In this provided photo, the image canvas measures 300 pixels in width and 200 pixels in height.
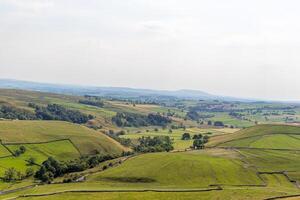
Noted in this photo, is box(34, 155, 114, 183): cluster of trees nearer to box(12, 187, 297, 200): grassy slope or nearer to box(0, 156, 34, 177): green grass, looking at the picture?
box(0, 156, 34, 177): green grass

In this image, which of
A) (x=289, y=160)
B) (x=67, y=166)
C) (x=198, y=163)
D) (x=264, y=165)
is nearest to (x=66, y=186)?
(x=67, y=166)

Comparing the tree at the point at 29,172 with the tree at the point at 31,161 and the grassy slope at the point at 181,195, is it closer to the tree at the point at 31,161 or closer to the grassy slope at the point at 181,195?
the tree at the point at 31,161

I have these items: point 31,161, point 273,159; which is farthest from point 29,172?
point 273,159

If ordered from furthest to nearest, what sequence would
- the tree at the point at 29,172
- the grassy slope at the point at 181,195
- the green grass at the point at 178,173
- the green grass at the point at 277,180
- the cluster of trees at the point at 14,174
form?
the tree at the point at 29,172 → the cluster of trees at the point at 14,174 → the green grass at the point at 277,180 → the green grass at the point at 178,173 → the grassy slope at the point at 181,195

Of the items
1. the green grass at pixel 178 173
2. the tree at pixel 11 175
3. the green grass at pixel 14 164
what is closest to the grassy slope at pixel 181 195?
the green grass at pixel 178 173

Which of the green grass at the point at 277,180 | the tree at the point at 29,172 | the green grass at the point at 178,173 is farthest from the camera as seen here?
the tree at the point at 29,172

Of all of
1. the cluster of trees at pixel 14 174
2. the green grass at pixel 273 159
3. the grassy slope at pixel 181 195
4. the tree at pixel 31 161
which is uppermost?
the green grass at pixel 273 159

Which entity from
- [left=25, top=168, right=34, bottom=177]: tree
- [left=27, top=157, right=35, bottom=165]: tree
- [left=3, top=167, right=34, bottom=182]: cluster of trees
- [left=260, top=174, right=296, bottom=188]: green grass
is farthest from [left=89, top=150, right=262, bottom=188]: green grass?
[left=27, top=157, right=35, bottom=165]: tree

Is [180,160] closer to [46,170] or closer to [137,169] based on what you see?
[137,169]

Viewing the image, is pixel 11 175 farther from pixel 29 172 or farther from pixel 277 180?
pixel 277 180
